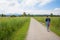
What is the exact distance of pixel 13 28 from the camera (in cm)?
291

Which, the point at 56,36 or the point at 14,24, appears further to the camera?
the point at 14,24

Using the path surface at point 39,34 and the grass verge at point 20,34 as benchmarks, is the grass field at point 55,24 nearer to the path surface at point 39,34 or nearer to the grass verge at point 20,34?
the path surface at point 39,34

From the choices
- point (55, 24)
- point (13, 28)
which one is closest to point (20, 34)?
point (13, 28)

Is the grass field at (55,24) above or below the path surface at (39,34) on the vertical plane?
above

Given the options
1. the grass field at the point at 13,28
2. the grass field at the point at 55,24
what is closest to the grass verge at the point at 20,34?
the grass field at the point at 13,28

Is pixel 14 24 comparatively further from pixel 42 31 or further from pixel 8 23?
pixel 42 31

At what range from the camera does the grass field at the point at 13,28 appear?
267 cm

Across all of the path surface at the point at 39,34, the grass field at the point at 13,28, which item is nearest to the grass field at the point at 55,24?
the path surface at the point at 39,34

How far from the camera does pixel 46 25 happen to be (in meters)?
2.71

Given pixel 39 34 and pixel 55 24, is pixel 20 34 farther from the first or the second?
pixel 55 24

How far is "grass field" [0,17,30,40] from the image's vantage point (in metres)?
2.67

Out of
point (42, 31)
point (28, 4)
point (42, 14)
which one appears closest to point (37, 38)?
point (42, 31)

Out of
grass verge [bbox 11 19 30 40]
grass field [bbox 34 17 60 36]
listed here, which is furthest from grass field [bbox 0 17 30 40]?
grass field [bbox 34 17 60 36]

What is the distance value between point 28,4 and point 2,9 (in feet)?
1.26
